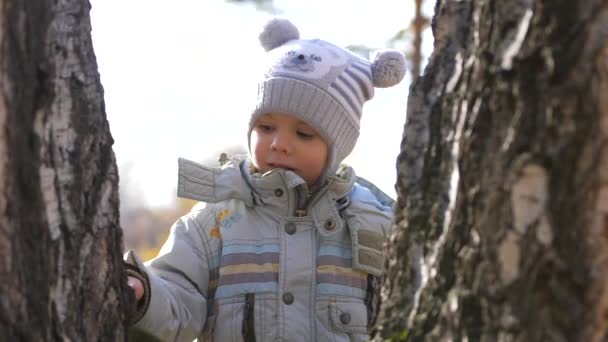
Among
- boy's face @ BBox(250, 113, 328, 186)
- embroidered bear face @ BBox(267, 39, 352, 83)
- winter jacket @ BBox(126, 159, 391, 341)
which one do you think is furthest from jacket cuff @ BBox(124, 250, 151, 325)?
embroidered bear face @ BBox(267, 39, 352, 83)

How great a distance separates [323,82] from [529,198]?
192cm

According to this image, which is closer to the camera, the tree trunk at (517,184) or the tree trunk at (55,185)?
the tree trunk at (517,184)

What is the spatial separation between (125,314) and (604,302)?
1.07m

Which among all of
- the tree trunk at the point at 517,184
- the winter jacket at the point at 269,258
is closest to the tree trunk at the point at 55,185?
the tree trunk at the point at 517,184

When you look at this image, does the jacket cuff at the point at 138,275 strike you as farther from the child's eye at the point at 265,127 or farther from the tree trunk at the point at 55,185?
the child's eye at the point at 265,127

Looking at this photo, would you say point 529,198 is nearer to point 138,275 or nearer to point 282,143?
point 138,275

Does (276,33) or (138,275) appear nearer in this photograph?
(138,275)

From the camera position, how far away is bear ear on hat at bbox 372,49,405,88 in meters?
3.35

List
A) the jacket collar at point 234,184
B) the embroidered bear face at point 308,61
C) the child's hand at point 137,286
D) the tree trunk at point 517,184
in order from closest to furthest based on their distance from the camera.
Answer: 1. the tree trunk at point 517,184
2. the child's hand at point 137,286
3. the jacket collar at point 234,184
4. the embroidered bear face at point 308,61

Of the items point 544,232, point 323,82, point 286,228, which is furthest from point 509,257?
point 323,82

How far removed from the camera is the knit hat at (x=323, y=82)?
3152 mm

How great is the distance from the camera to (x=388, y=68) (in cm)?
337

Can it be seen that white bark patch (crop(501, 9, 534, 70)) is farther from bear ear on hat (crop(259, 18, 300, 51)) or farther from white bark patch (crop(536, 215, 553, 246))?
bear ear on hat (crop(259, 18, 300, 51))

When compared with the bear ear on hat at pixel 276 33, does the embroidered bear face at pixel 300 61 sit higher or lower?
lower
